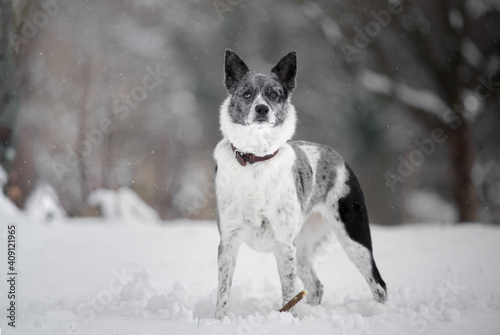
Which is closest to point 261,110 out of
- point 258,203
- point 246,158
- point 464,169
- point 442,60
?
point 246,158

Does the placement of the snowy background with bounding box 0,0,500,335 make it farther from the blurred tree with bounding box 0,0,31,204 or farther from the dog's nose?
the dog's nose

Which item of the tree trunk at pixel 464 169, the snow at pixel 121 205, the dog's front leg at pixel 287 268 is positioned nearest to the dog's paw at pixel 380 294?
the dog's front leg at pixel 287 268

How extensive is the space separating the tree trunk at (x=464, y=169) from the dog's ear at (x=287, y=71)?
7972 millimetres

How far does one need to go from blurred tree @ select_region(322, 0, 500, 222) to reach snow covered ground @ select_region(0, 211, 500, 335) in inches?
106

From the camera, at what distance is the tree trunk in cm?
1094

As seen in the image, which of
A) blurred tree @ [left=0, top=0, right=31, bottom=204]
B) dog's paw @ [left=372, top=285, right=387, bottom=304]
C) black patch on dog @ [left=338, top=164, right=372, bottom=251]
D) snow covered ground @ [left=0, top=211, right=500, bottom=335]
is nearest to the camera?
snow covered ground @ [left=0, top=211, right=500, bottom=335]

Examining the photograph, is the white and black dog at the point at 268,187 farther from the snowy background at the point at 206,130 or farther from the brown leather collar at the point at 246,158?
the snowy background at the point at 206,130

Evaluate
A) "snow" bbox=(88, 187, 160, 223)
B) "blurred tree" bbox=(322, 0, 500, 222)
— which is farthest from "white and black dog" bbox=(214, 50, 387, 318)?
"blurred tree" bbox=(322, 0, 500, 222)

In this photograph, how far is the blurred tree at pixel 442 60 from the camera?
10992 mm

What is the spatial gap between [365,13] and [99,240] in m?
7.89

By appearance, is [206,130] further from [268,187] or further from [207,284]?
[268,187]

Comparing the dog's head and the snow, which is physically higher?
the dog's head

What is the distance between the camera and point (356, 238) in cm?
448

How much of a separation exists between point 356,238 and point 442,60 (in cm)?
827
